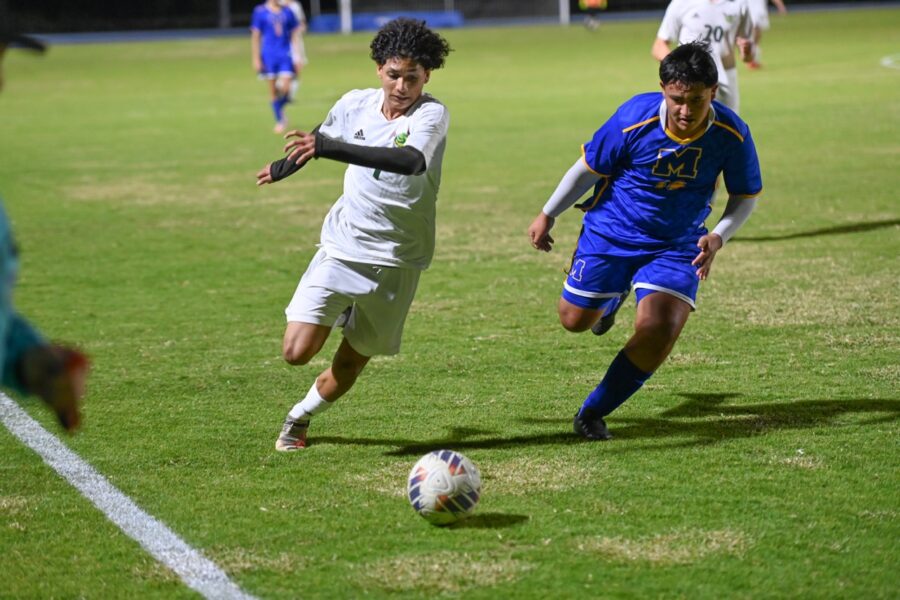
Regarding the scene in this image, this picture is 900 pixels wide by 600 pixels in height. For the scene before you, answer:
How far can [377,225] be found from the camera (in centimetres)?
554

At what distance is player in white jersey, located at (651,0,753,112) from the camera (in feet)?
35.1

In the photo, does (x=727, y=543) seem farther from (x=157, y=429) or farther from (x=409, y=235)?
(x=157, y=429)

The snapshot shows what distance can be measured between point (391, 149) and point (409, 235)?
511 mm

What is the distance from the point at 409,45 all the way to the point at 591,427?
1848mm

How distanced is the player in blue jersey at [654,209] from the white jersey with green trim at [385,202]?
0.63 meters

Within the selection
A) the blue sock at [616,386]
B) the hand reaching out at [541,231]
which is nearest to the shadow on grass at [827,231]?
the hand reaching out at [541,231]

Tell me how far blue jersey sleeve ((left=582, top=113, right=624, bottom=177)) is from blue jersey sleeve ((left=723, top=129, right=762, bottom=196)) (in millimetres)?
488

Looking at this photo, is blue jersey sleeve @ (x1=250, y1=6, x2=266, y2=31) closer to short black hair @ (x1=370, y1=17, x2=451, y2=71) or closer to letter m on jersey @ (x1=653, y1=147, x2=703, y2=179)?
short black hair @ (x1=370, y1=17, x2=451, y2=71)

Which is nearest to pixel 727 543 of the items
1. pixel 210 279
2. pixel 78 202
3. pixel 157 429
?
pixel 157 429

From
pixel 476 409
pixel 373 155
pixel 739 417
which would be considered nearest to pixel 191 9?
pixel 476 409

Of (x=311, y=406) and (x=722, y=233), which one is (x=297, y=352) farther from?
(x=722, y=233)

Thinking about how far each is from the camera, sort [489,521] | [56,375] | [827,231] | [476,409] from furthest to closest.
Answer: [827,231]
[476,409]
[489,521]
[56,375]

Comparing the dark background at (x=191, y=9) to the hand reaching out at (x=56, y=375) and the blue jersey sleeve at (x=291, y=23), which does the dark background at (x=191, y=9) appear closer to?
the blue jersey sleeve at (x=291, y=23)

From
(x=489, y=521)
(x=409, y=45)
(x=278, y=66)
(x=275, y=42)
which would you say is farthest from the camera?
(x=275, y=42)
